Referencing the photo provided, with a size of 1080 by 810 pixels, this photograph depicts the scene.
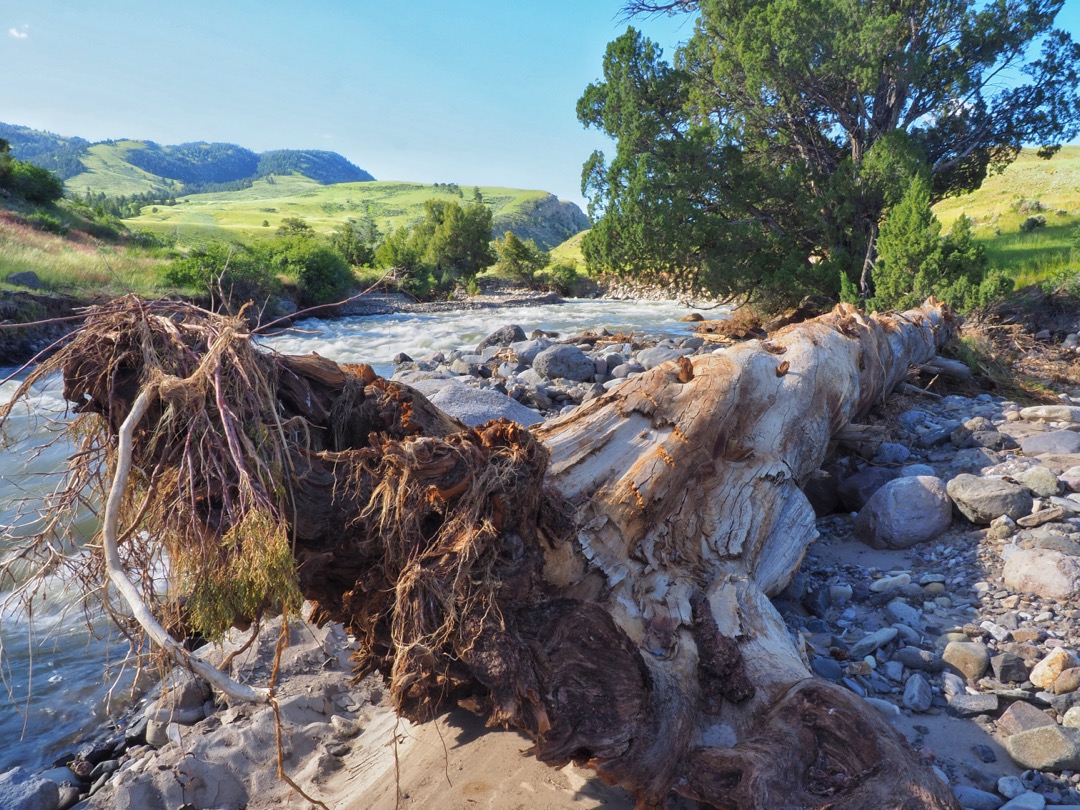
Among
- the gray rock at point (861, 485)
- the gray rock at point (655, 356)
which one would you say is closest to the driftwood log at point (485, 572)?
the gray rock at point (861, 485)

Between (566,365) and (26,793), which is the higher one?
(566,365)

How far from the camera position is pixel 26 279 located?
14336mm

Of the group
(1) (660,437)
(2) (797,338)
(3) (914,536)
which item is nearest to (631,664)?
(1) (660,437)

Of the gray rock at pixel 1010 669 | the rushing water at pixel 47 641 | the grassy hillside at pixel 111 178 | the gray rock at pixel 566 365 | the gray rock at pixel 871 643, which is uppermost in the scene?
the grassy hillside at pixel 111 178

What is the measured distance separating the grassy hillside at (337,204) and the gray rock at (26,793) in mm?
70743

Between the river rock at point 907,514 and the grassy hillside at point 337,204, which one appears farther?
the grassy hillside at point 337,204

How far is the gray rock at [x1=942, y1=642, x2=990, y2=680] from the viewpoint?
10.6 feet

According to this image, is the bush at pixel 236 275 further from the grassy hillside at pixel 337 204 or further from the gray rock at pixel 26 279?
the grassy hillside at pixel 337 204

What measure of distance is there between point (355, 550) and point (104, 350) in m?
1.16

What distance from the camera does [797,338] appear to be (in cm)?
583

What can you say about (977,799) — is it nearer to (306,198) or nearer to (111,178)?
(306,198)

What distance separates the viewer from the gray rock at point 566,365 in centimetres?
920

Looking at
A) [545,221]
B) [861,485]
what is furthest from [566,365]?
[545,221]

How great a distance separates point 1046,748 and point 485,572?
2410 mm
